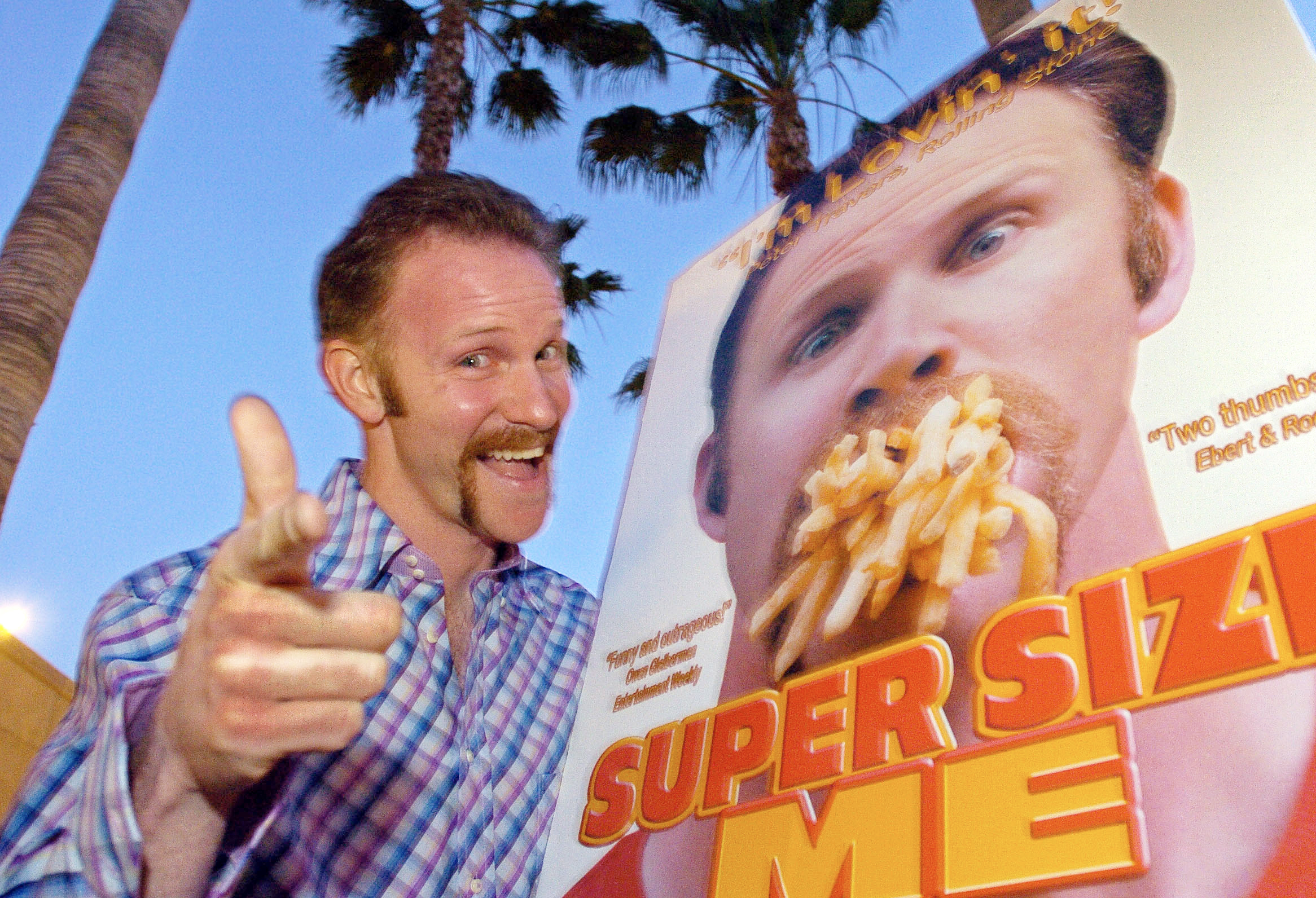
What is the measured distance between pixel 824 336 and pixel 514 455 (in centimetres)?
74

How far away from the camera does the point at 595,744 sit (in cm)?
238

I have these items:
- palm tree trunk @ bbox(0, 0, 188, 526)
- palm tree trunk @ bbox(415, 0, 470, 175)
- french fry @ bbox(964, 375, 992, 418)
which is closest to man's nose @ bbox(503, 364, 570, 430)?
french fry @ bbox(964, 375, 992, 418)

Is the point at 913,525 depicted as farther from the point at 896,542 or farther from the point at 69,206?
the point at 69,206

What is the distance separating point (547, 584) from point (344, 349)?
0.80 m

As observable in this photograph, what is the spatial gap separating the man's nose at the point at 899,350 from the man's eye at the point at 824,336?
0.22 ft

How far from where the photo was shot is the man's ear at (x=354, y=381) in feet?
7.59

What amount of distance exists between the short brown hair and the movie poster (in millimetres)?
678

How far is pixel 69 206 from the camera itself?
3666 mm

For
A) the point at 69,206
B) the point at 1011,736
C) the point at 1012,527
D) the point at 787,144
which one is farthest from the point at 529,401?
the point at 787,144

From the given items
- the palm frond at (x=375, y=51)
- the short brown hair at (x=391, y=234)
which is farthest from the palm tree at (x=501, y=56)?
the short brown hair at (x=391, y=234)

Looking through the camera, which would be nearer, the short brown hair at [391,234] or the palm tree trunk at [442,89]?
the short brown hair at [391,234]

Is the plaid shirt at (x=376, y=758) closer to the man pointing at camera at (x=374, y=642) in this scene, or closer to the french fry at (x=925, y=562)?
the man pointing at camera at (x=374, y=642)

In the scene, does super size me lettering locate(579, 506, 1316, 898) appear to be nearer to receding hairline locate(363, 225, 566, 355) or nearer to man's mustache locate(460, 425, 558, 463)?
man's mustache locate(460, 425, 558, 463)

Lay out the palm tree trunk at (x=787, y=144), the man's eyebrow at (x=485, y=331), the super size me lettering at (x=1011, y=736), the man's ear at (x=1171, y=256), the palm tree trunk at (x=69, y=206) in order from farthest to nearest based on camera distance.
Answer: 1. the palm tree trunk at (x=787, y=144)
2. the palm tree trunk at (x=69, y=206)
3. the man's eyebrow at (x=485, y=331)
4. the man's ear at (x=1171, y=256)
5. the super size me lettering at (x=1011, y=736)
